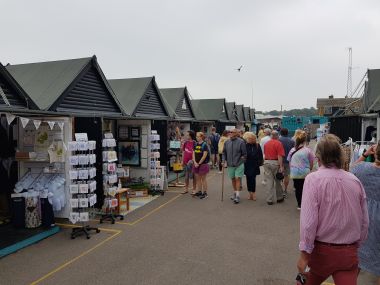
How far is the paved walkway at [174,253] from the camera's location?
461 cm

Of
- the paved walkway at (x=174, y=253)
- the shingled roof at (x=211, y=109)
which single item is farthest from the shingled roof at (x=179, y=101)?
the paved walkway at (x=174, y=253)

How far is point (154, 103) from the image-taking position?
516 inches

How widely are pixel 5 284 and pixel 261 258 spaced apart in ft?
12.3

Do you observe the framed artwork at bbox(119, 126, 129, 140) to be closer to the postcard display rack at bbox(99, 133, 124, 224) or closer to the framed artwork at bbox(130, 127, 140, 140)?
the framed artwork at bbox(130, 127, 140, 140)

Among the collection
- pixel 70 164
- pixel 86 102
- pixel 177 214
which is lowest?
pixel 177 214

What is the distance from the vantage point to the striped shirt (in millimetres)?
2471

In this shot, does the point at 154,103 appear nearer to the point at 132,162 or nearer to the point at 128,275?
the point at 132,162

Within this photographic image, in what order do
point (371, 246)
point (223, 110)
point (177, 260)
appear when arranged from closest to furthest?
point (371, 246) < point (177, 260) < point (223, 110)

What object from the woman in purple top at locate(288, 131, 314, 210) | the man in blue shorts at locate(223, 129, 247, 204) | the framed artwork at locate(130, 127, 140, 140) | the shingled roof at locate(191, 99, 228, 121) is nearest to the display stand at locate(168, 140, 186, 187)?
the framed artwork at locate(130, 127, 140, 140)

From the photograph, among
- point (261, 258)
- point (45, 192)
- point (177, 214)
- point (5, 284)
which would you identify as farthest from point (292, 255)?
point (45, 192)

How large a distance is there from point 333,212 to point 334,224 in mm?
89

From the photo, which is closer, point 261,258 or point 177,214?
point 261,258

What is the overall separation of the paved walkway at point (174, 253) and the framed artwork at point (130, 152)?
10.4 ft

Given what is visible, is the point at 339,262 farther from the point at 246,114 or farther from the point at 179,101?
the point at 246,114
